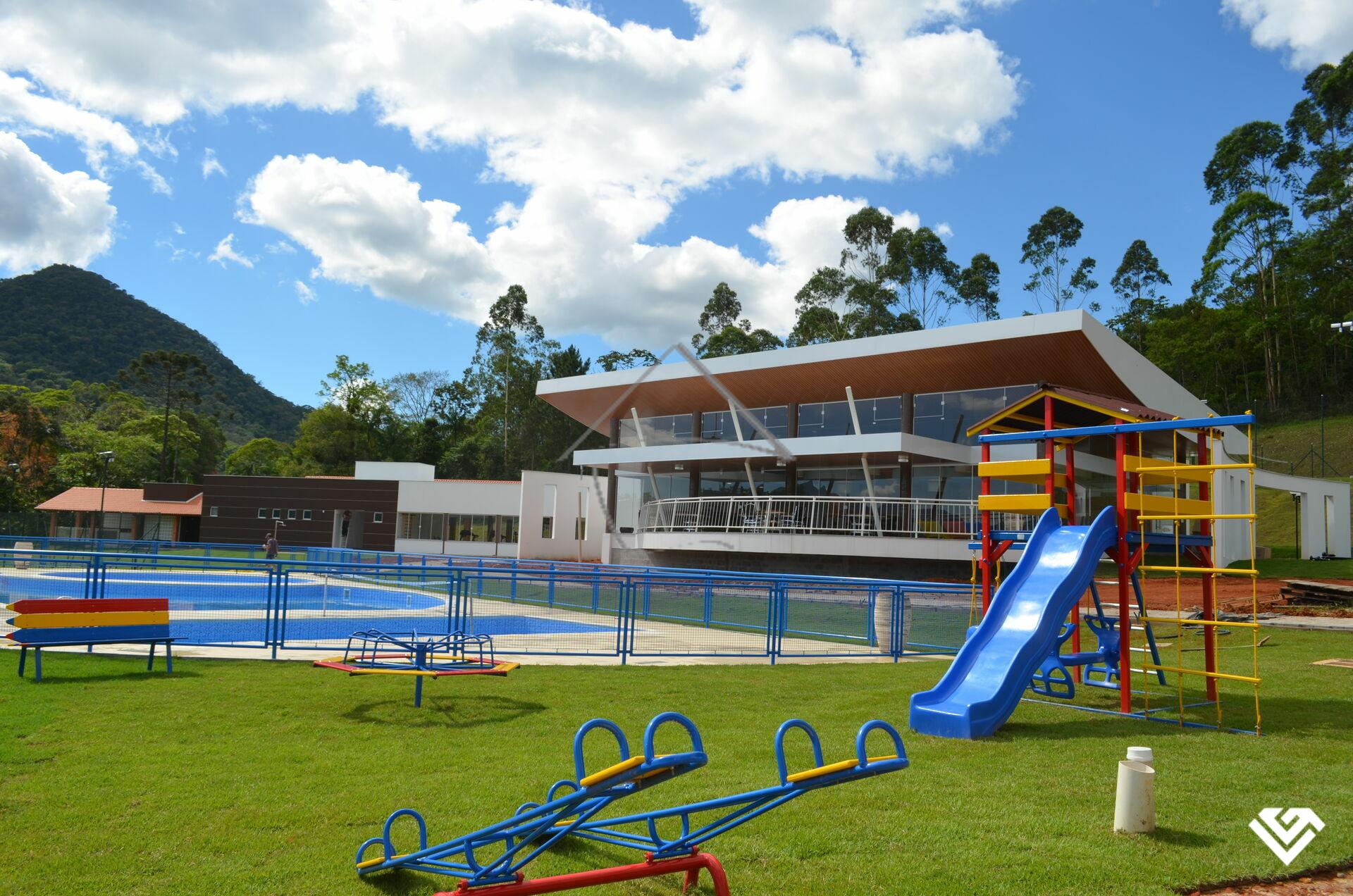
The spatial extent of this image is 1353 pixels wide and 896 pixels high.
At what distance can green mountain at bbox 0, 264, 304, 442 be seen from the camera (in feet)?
408

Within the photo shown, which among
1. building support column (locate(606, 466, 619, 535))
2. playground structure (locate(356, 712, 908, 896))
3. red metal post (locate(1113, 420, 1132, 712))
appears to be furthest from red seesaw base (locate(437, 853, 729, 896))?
building support column (locate(606, 466, 619, 535))

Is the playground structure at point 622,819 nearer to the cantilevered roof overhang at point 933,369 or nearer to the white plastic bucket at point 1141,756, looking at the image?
the white plastic bucket at point 1141,756

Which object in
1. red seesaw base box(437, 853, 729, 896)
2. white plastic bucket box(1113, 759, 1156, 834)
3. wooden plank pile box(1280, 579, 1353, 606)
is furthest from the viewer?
wooden plank pile box(1280, 579, 1353, 606)

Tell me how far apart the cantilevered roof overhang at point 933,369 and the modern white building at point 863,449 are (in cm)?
7

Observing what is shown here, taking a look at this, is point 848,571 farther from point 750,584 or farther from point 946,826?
point 946,826

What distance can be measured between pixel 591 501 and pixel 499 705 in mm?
39889

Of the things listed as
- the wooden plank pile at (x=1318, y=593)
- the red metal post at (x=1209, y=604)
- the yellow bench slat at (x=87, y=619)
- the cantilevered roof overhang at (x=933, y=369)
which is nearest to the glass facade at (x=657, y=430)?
the cantilevered roof overhang at (x=933, y=369)

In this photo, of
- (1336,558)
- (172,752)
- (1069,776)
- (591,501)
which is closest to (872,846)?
(1069,776)

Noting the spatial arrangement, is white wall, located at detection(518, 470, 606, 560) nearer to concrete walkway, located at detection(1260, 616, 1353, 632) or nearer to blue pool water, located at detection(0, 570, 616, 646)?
blue pool water, located at detection(0, 570, 616, 646)

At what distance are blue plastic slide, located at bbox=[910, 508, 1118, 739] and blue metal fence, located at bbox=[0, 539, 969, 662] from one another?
4.81 meters

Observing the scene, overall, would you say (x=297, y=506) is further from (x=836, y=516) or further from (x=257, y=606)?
(x=257, y=606)

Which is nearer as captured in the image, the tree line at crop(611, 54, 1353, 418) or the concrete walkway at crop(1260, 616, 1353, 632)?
the concrete walkway at crop(1260, 616, 1353, 632)

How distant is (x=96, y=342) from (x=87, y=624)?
142 meters

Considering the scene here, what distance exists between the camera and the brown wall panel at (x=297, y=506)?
5866 cm
